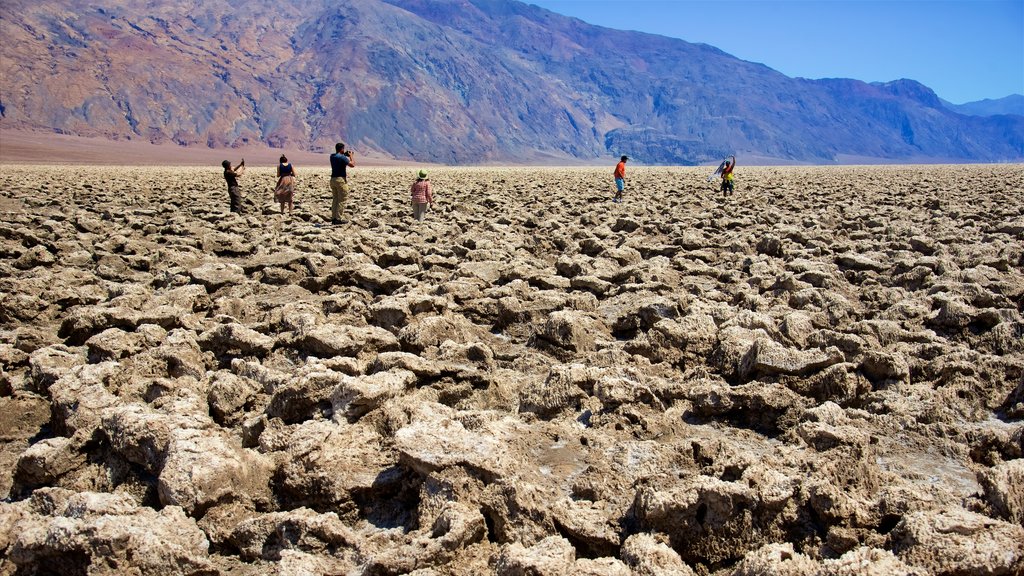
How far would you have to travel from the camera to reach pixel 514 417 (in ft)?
12.0

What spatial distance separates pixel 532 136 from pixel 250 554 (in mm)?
175983

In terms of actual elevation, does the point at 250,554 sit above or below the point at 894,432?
below

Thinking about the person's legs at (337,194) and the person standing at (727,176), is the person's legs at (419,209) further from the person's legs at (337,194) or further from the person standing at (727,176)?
the person standing at (727,176)

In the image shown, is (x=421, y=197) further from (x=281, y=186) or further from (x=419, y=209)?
(x=281, y=186)

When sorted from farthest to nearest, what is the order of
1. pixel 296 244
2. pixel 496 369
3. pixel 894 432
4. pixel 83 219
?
pixel 83 219 → pixel 296 244 → pixel 496 369 → pixel 894 432

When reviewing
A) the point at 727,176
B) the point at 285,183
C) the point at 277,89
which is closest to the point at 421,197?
the point at 285,183

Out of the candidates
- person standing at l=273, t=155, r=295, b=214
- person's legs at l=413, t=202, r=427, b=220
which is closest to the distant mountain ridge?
person standing at l=273, t=155, r=295, b=214

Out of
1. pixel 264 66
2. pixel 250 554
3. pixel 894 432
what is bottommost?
pixel 250 554

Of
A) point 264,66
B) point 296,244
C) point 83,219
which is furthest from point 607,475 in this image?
point 264,66

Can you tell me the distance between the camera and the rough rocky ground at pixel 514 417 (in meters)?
2.45

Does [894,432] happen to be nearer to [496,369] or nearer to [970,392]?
[970,392]

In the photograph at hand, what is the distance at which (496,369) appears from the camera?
4336 millimetres

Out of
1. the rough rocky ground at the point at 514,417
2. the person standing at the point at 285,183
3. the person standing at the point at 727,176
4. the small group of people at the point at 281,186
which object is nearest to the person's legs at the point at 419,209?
the small group of people at the point at 281,186

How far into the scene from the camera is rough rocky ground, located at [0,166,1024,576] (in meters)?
2.45
